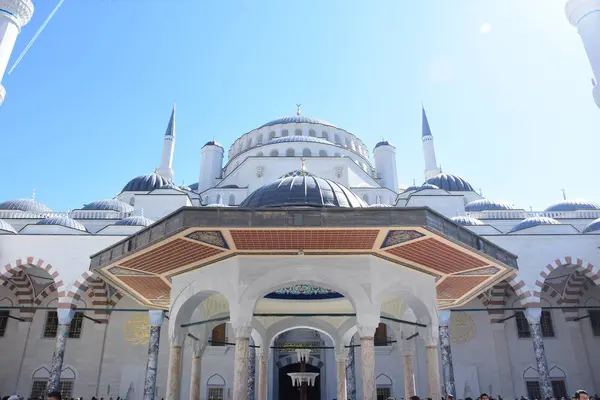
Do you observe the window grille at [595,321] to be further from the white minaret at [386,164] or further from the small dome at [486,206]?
the white minaret at [386,164]

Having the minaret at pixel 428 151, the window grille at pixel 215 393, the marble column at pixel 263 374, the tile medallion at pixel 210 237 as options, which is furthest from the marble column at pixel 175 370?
the minaret at pixel 428 151

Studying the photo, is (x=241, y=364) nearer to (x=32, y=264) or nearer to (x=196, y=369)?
(x=196, y=369)

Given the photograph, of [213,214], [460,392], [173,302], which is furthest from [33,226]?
[460,392]

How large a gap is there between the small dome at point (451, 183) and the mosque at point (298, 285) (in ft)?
0.28

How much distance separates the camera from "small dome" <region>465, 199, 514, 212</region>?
725 inches

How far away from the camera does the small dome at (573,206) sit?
59.6ft

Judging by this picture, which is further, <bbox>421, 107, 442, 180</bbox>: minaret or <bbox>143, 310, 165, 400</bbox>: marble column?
<bbox>421, 107, 442, 180</bbox>: minaret

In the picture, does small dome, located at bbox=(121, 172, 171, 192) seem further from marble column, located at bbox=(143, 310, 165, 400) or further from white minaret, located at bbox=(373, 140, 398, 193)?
white minaret, located at bbox=(373, 140, 398, 193)

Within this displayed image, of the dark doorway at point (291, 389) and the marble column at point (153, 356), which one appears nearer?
the marble column at point (153, 356)

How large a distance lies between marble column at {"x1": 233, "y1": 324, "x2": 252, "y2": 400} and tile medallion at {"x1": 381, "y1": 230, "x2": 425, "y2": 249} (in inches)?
84.7

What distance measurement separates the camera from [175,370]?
7023 mm

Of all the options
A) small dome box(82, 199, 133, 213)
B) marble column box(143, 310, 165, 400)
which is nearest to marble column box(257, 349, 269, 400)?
marble column box(143, 310, 165, 400)

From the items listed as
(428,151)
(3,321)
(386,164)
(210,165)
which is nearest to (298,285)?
(3,321)

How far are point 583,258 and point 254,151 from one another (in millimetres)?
13292
